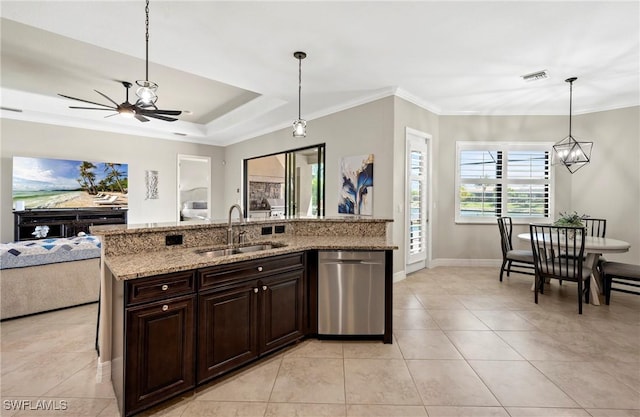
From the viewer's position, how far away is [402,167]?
453 cm

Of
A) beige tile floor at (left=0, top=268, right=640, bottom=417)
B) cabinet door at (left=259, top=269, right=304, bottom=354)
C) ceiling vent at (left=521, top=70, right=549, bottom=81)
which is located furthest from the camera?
ceiling vent at (left=521, top=70, right=549, bottom=81)

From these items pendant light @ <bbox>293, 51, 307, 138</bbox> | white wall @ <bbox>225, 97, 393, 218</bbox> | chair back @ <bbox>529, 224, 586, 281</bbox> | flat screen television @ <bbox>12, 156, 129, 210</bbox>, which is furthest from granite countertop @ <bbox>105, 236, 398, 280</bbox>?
flat screen television @ <bbox>12, 156, 129, 210</bbox>

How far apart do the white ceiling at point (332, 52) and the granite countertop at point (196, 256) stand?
2078mm

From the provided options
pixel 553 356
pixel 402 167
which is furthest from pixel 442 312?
pixel 402 167

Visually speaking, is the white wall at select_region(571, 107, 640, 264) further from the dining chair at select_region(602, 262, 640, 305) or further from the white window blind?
the white window blind

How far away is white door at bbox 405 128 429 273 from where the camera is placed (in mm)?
4711

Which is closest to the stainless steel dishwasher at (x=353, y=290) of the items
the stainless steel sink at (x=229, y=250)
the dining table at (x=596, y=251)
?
the stainless steel sink at (x=229, y=250)

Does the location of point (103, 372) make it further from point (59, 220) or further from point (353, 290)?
point (59, 220)

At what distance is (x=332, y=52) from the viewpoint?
10.8ft

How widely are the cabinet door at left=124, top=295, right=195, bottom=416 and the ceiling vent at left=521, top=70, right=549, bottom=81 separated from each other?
475 centimetres

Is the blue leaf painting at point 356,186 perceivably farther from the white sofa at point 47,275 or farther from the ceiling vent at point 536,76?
the white sofa at point 47,275

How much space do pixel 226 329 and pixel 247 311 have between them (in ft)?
0.61

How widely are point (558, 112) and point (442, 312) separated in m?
4.51

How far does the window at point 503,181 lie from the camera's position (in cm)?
532
